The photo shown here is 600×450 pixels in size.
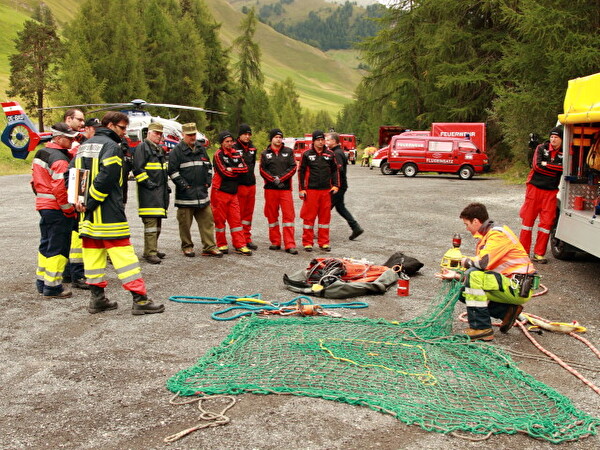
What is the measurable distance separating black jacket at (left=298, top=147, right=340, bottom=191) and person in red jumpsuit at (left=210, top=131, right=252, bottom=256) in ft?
3.50

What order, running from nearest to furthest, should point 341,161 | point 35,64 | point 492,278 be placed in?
point 492,278, point 341,161, point 35,64

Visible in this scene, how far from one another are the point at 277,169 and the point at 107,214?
4305mm

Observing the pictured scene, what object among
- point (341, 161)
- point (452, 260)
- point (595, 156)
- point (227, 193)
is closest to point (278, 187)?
point (227, 193)

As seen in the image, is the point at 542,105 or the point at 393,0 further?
the point at 393,0

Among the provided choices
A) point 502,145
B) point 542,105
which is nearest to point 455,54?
point 502,145

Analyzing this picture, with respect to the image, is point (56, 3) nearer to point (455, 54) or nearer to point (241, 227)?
point (455, 54)

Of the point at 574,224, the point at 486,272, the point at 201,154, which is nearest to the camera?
the point at 486,272

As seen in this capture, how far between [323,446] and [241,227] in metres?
6.49

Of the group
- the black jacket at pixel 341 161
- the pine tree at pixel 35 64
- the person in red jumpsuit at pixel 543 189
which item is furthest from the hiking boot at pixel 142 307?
the pine tree at pixel 35 64

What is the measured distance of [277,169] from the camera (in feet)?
33.4

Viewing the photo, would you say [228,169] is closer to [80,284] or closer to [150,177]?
[150,177]

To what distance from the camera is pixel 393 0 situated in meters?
46.3

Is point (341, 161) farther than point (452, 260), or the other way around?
point (341, 161)

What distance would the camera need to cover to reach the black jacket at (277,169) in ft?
33.3
